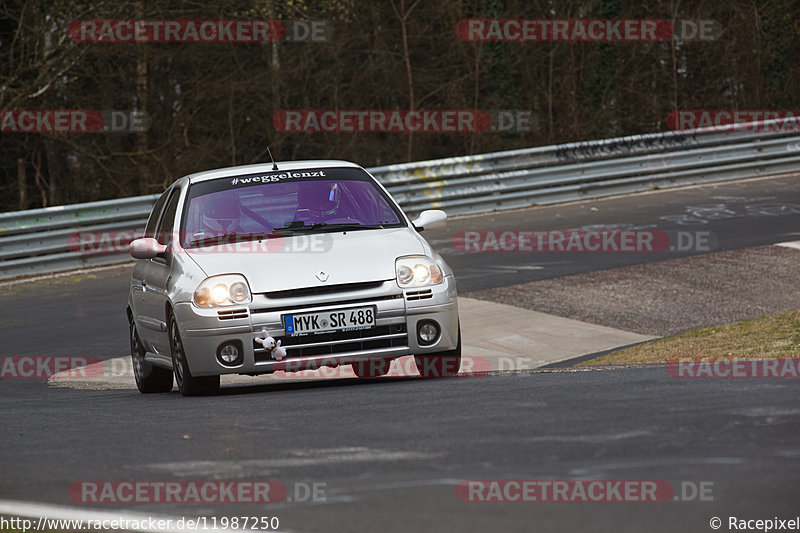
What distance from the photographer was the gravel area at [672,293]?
523 inches

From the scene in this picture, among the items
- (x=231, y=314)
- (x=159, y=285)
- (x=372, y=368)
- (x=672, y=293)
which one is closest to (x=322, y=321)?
(x=231, y=314)

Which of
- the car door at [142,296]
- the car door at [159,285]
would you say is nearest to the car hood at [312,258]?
the car door at [159,285]

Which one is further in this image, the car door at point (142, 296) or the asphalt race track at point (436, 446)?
the car door at point (142, 296)

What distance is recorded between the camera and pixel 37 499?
4.56 metres

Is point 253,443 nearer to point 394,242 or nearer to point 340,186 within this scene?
point 394,242

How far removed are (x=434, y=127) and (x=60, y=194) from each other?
10010 mm

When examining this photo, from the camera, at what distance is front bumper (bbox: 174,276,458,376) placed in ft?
25.6

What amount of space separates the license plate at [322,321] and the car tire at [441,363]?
31.5 inches

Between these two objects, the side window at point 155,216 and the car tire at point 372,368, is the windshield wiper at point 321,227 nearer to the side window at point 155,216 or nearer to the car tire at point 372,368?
the car tire at point 372,368

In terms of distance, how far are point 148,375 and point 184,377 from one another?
4.73 ft

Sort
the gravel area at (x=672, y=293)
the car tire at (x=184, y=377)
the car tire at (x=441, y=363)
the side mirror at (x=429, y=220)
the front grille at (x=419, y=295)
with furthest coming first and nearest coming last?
1. the gravel area at (x=672, y=293)
2. the side mirror at (x=429, y=220)
3. the car tire at (x=441, y=363)
4. the car tire at (x=184, y=377)
5. the front grille at (x=419, y=295)

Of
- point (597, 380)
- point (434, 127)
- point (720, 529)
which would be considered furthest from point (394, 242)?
point (434, 127)

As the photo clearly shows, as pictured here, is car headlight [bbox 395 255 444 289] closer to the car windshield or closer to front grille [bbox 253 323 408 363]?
front grille [bbox 253 323 408 363]

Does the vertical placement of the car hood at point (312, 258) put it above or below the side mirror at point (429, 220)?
below
